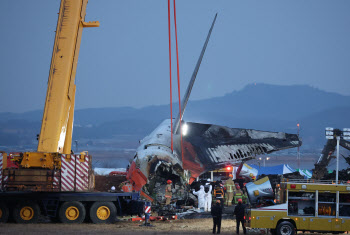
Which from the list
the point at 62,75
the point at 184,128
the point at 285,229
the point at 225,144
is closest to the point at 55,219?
the point at 62,75

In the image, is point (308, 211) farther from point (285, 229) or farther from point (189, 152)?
point (189, 152)

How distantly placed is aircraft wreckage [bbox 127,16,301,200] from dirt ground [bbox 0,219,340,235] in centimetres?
472

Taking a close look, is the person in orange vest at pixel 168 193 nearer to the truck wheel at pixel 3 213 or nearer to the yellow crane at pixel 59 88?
the yellow crane at pixel 59 88

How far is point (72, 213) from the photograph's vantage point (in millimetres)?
22578

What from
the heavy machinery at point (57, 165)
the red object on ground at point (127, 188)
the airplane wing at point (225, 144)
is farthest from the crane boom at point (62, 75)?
the airplane wing at point (225, 144)

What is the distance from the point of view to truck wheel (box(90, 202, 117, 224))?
2277cm

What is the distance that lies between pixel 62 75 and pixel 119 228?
6.11 metres

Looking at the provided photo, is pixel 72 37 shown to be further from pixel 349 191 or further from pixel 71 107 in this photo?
pixel 349 191

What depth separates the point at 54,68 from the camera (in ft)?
70.8

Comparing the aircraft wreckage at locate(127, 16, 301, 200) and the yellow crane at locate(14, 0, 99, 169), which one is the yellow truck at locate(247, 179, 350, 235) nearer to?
the yellow crane at locate(14, 0, 99, 169)

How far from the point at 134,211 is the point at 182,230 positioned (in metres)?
2.61

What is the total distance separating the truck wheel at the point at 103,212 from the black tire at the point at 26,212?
2.11m

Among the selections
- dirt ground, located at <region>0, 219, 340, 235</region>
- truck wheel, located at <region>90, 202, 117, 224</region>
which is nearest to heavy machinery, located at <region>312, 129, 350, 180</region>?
dirt ground, located at <region>0, 219, 340, 235</region>

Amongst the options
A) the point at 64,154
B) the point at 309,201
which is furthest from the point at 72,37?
the point at 309,201
